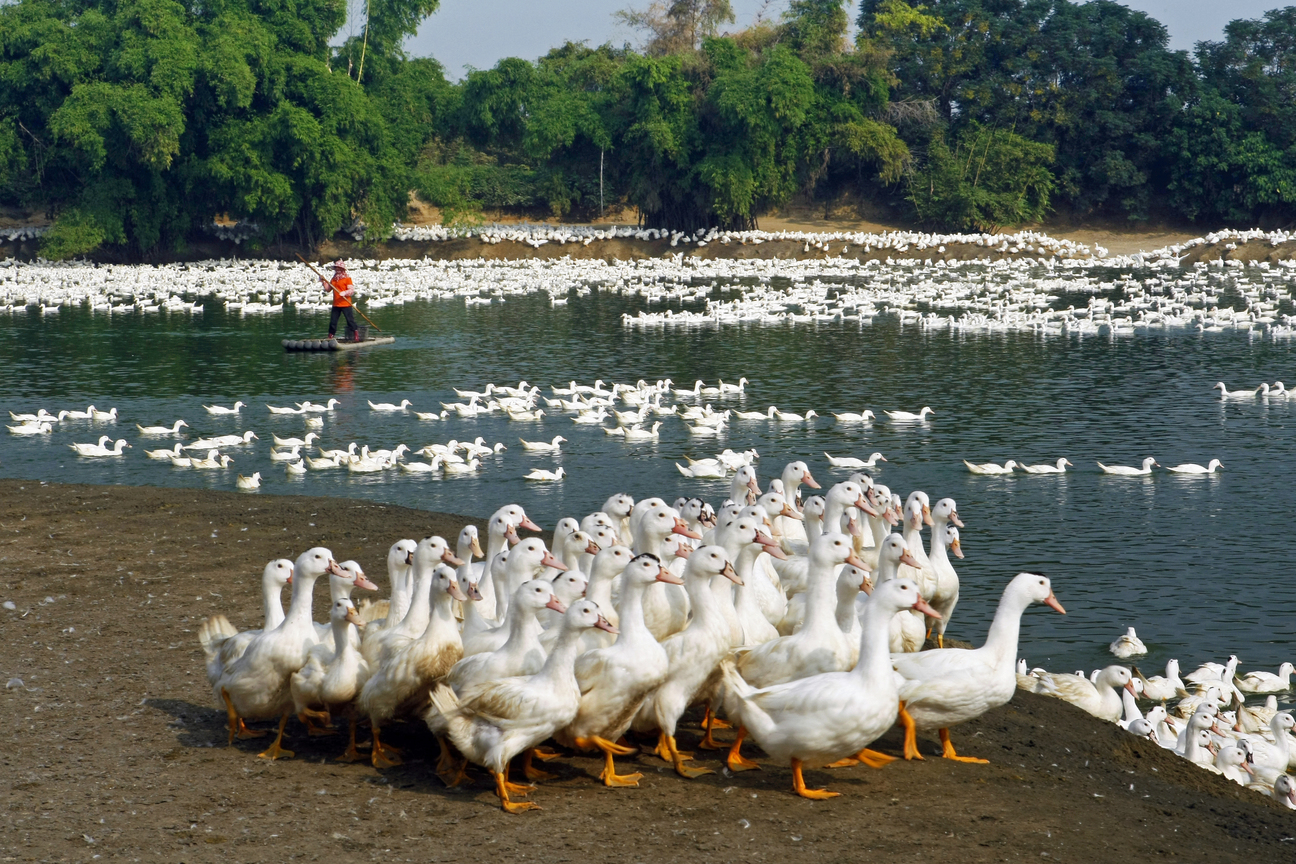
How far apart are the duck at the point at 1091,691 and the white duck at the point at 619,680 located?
14.1 ft

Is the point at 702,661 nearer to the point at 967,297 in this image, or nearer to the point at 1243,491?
the point at 1243,491

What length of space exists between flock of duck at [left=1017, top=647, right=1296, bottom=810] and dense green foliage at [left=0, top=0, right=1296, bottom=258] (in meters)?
53.6

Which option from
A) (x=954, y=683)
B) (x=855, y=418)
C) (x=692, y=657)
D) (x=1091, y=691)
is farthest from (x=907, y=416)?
(x=692, y=657)

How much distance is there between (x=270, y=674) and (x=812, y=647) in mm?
3217

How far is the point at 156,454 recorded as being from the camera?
810 inches

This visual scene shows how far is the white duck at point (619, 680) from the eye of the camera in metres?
7.12

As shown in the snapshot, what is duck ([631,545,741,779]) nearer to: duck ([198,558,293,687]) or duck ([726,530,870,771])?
duck ([726,530,870,771])

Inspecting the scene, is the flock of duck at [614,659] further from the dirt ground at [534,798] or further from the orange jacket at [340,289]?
the orange jacket at [340,289]

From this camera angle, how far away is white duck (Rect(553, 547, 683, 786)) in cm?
712

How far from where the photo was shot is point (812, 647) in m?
7.73

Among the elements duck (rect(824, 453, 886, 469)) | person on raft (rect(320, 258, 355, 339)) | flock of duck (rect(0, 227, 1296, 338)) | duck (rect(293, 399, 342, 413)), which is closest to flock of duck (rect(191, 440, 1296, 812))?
duck (rect(824, 453, 886, 469))

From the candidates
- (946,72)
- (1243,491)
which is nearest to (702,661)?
(1243,491)

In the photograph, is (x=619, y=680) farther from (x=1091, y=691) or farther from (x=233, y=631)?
(x=1091, y=691)

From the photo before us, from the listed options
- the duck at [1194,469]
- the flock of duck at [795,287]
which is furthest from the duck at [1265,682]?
the flock of duck at [795,287]
